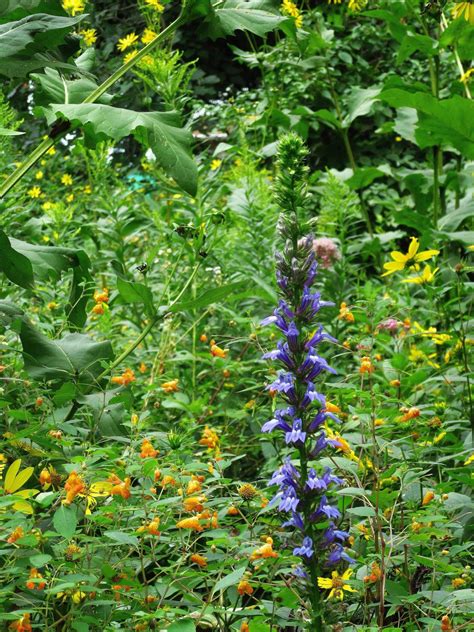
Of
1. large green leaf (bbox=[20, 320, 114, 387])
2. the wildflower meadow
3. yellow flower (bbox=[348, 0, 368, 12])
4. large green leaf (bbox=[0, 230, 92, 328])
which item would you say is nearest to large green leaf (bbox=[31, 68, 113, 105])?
the wildflower meadow

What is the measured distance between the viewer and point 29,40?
198 cm

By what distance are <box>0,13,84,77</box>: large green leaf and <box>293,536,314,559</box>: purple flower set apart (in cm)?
125

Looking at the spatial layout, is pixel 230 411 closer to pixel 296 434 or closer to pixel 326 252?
pixel 326 252

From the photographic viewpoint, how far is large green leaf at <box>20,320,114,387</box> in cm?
207

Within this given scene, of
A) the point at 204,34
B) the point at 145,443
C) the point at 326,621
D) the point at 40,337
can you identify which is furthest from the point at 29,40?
the point at 326,621

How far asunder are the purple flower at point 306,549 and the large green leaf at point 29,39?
4.11 feet

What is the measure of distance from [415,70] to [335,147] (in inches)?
36.8

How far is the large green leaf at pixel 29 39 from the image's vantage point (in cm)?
198

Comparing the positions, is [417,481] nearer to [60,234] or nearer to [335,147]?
[60,234]

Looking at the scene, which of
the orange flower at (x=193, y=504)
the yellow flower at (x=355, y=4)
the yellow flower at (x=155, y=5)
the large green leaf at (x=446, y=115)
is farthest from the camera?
the yellow flower at (x=355, y=4)

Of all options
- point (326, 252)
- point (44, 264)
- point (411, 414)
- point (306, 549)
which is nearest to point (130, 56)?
point (326, 252)

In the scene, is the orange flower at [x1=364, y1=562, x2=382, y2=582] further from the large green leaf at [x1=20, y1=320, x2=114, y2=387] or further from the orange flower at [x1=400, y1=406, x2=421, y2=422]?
the large green leaf at [x1=20, y1=320, x2=114, y2=387]

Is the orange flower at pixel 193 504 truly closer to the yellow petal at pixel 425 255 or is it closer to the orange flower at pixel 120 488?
the orange flower at pixel 120 488

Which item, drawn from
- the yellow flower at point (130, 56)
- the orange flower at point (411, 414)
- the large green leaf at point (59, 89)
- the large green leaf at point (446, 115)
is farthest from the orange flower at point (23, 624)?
the large green leaf at point (446, 115)
